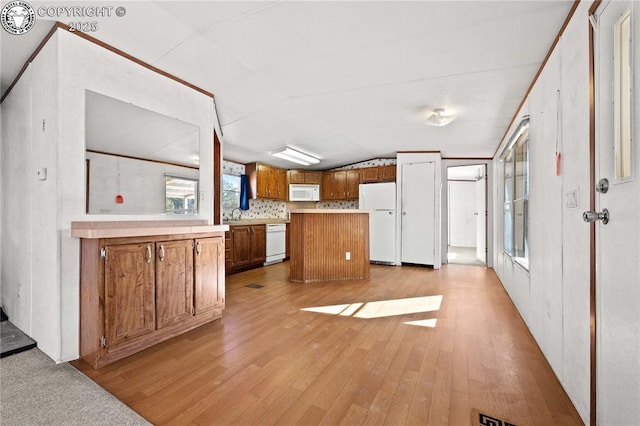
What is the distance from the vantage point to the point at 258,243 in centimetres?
551

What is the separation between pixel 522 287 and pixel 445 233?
10.8 feet

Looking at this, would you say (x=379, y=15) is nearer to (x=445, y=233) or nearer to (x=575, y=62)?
(x=575, y=62)

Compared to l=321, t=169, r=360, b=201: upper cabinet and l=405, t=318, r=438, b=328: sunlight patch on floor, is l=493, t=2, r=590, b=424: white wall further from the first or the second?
l=321, t=169, r=360, b=201: upper cabinet

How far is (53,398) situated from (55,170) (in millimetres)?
1443

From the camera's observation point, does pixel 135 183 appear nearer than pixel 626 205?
No

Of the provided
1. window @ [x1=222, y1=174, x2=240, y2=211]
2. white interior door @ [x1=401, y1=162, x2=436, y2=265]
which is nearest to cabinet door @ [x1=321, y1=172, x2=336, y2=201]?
white interior door @ [x1=401, y1=162, x2=436, y2=265]

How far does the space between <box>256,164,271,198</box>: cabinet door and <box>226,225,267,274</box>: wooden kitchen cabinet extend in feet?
2.93

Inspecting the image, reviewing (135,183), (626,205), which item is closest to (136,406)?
(135,183)

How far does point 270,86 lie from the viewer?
2.85 m

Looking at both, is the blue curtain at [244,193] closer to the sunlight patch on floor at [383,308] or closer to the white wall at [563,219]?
the sunlight patch on floor at [383,308]

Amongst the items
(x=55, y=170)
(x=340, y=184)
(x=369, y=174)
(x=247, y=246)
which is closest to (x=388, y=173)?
(x=369, y=174)

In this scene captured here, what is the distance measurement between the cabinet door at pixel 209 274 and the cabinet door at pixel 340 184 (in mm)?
4354

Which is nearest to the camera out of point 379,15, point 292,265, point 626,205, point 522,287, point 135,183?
point 626,205

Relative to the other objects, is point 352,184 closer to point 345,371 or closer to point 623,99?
point 345,371
